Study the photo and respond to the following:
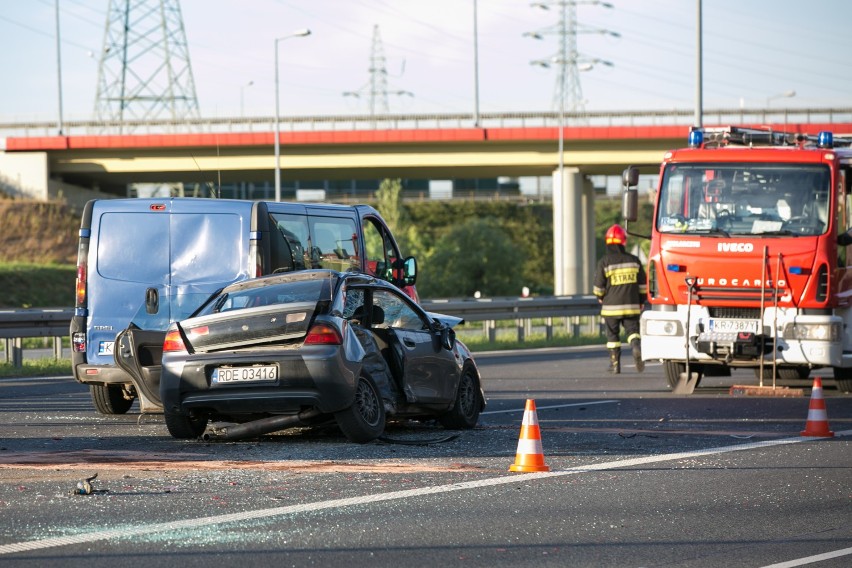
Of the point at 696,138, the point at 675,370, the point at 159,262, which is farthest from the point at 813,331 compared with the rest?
the point at 159,262

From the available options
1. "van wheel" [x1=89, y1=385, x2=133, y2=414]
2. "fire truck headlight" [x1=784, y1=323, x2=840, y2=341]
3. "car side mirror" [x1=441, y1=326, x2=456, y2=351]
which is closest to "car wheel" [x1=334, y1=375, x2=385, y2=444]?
"car side mirror" [x1=441, y1=326, x2=456, y2=351]

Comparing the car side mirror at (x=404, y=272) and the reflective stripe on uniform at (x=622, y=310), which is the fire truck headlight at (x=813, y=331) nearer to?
the reflective stripe on uniform at (x=622, y=310)

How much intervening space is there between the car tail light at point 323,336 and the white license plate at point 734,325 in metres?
6.66

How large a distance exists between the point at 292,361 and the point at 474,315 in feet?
60.7

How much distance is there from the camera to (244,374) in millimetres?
10930

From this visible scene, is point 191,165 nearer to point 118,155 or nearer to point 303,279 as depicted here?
point 118,155

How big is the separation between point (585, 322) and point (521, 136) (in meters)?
21.7

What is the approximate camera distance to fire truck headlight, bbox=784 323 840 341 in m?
15.9

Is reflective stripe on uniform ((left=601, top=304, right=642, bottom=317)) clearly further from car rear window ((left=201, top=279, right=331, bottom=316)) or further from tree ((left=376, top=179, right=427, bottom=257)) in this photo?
tree ((left=376, top=179, right=427, bottom=257))

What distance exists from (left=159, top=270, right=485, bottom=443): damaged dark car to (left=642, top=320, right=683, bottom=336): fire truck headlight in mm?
5229

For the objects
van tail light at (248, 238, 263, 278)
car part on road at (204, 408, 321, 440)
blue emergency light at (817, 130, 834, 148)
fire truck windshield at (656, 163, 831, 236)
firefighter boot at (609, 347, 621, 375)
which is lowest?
firefighter boot at (609, 347, 621, 375)

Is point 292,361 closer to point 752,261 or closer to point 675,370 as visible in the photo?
point 752,261

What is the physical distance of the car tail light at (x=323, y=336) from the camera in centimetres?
1088

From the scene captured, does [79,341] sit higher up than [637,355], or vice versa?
[79,341]
